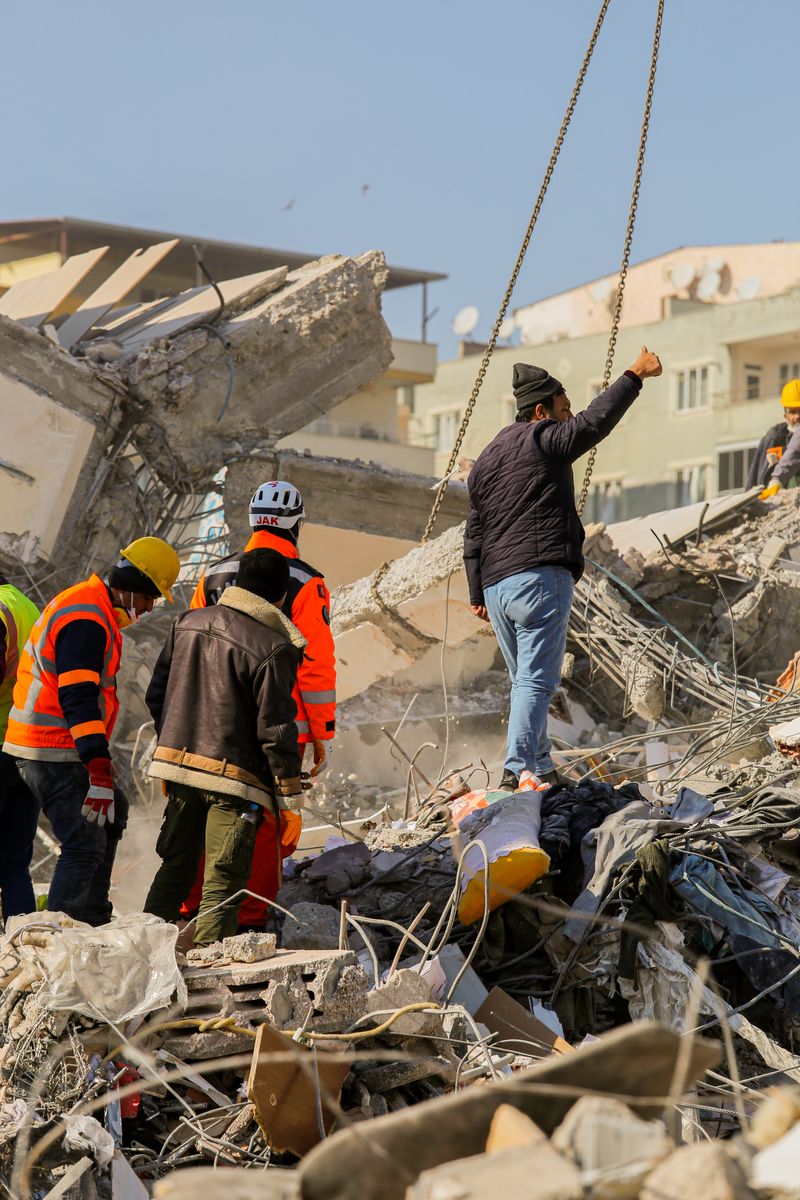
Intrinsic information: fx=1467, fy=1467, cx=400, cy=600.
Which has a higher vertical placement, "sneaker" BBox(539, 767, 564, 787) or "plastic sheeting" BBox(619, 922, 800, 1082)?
"sneaker" BBox(539, 767, 564, 787)

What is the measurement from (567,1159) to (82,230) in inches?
1488

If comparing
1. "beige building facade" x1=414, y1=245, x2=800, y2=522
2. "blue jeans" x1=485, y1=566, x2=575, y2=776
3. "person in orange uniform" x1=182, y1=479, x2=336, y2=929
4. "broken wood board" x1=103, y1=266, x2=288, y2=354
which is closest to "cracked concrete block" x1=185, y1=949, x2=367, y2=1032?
"person in orange uniform" x1=182, y1=479, x2=336, y2=929

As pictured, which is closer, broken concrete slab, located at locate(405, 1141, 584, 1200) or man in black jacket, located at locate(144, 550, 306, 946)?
broken concrete slab, located at locate(405, 1141, 584, 1200)

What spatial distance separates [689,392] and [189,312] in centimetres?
3366

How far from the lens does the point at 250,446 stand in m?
11.5

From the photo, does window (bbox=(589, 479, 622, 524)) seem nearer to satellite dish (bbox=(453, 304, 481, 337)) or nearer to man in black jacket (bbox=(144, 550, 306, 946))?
satellite dish (bbox=(453, 304, 481, 337))

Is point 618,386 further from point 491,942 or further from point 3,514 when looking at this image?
point 3,514

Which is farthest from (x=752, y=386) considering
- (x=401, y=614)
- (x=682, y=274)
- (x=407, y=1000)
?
(x=407, y=1000)

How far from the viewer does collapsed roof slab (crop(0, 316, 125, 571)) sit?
10227 millimetres

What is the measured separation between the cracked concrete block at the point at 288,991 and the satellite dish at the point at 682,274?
4534 cm

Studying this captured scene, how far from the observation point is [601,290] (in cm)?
4831

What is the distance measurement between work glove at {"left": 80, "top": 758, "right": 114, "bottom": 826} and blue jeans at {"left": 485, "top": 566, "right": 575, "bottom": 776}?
1815 millimetres

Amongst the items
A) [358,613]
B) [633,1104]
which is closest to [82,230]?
[358,613]

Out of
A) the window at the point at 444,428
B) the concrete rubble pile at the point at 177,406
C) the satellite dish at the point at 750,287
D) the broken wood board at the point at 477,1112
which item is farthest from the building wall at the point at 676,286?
the broken wood board at the point at 477,1112
